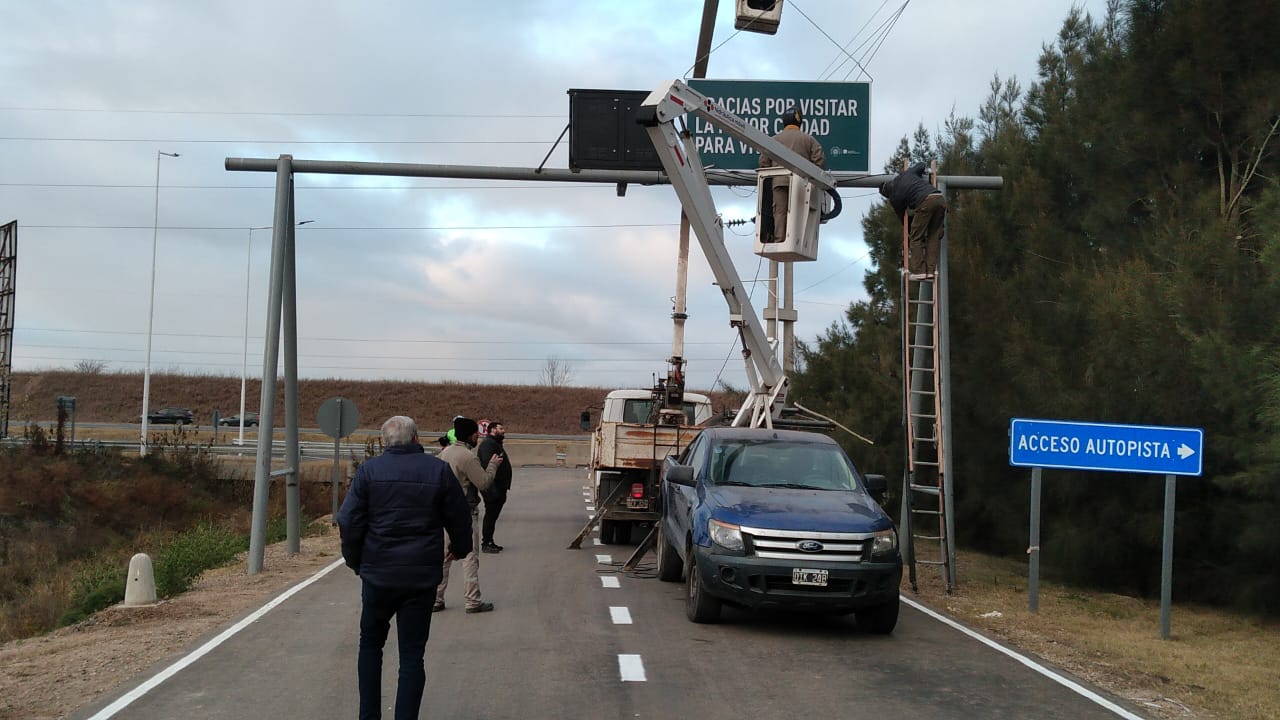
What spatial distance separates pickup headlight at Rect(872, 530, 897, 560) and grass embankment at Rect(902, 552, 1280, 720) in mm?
1433

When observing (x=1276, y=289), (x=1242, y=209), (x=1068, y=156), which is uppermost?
(x=1068, y=156)

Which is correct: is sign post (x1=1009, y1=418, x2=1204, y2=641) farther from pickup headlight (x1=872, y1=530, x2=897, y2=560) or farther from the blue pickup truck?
pickup headlight (x1=872, y1=530, x2=897, y2=560)

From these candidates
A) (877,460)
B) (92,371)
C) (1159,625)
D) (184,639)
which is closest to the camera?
(184,639)

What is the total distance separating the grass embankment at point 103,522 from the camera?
53.4ft

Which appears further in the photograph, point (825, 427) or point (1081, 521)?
point (825, 427)

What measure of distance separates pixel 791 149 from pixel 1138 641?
24.9 feet

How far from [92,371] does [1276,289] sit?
9791 centimetres

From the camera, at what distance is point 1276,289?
11.2 meters

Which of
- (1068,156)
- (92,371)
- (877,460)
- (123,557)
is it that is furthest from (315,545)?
(92,371)

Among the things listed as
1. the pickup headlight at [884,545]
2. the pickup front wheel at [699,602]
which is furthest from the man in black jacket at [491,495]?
the pickup headlight at [884,545]

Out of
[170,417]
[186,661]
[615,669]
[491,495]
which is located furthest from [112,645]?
[170,417]

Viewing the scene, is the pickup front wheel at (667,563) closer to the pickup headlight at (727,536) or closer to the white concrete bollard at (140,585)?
the pickup headlight at (727,536)

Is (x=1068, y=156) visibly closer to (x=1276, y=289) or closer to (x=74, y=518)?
(x=1276, y=289)

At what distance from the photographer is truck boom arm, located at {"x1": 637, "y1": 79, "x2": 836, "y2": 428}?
49.8ft
